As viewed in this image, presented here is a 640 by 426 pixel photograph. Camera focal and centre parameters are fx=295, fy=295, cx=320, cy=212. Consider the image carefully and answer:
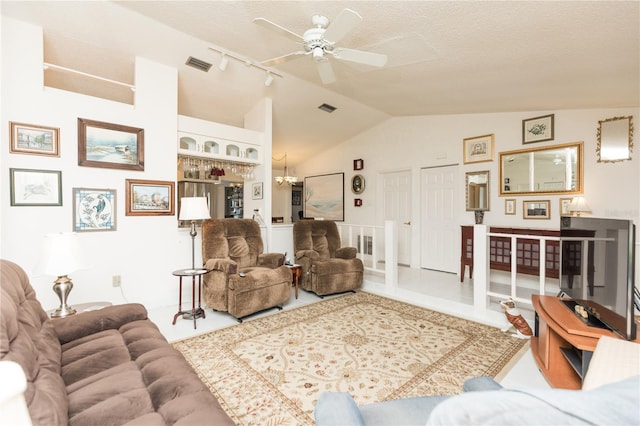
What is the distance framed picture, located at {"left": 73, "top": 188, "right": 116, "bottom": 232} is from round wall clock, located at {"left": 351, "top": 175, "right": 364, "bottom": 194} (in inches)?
173

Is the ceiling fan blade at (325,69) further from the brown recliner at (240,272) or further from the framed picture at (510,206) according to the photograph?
the framed picture at (510,206)

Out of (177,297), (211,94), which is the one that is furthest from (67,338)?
(211,94)

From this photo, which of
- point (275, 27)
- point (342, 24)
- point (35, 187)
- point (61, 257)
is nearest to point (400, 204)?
point (342, 24)

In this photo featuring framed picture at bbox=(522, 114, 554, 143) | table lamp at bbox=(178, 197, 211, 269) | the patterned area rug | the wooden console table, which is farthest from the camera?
framed picture at bbox=(522, 114, 554, 143)

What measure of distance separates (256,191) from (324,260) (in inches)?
63.5

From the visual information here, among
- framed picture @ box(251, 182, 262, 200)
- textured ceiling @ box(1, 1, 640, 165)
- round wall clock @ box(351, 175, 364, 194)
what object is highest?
textured ceiling @ box(1, 1, 640, 165)

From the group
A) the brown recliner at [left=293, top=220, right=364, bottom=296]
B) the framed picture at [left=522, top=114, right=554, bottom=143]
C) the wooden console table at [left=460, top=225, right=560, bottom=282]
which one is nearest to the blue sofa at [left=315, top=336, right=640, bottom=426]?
the brown recliner at [left=293, top=220, right=364, bottom=296]

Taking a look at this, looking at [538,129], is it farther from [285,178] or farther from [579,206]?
[285,178]

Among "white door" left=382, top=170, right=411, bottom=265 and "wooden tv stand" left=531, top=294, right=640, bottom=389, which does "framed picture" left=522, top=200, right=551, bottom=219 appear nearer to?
"white door" left=382, top=170, right=411, bottom=265

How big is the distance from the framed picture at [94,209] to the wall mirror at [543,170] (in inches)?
205

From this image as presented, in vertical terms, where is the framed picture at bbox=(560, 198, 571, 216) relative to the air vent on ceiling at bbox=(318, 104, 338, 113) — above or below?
below

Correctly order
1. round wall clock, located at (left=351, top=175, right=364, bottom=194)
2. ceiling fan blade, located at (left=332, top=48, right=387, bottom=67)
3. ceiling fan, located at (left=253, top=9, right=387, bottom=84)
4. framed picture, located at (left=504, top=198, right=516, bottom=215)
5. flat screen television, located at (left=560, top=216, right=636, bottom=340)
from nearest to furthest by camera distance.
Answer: flat screen television, located at (left=560, top=216, right=636, bottom=340)
ceiling fan, located at (left=253, top=9, right=387, bottom=84)
ceiling fan blade, located at (left=332, top=48, right=387, bottom=67)
framed picture, located at (left=504, top=198, right=516, bottom=215)
round wall clock, located at (left=351, top=175, right=364, bottom=194)

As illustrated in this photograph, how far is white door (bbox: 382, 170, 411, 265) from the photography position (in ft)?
18.5

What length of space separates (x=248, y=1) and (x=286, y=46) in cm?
80
